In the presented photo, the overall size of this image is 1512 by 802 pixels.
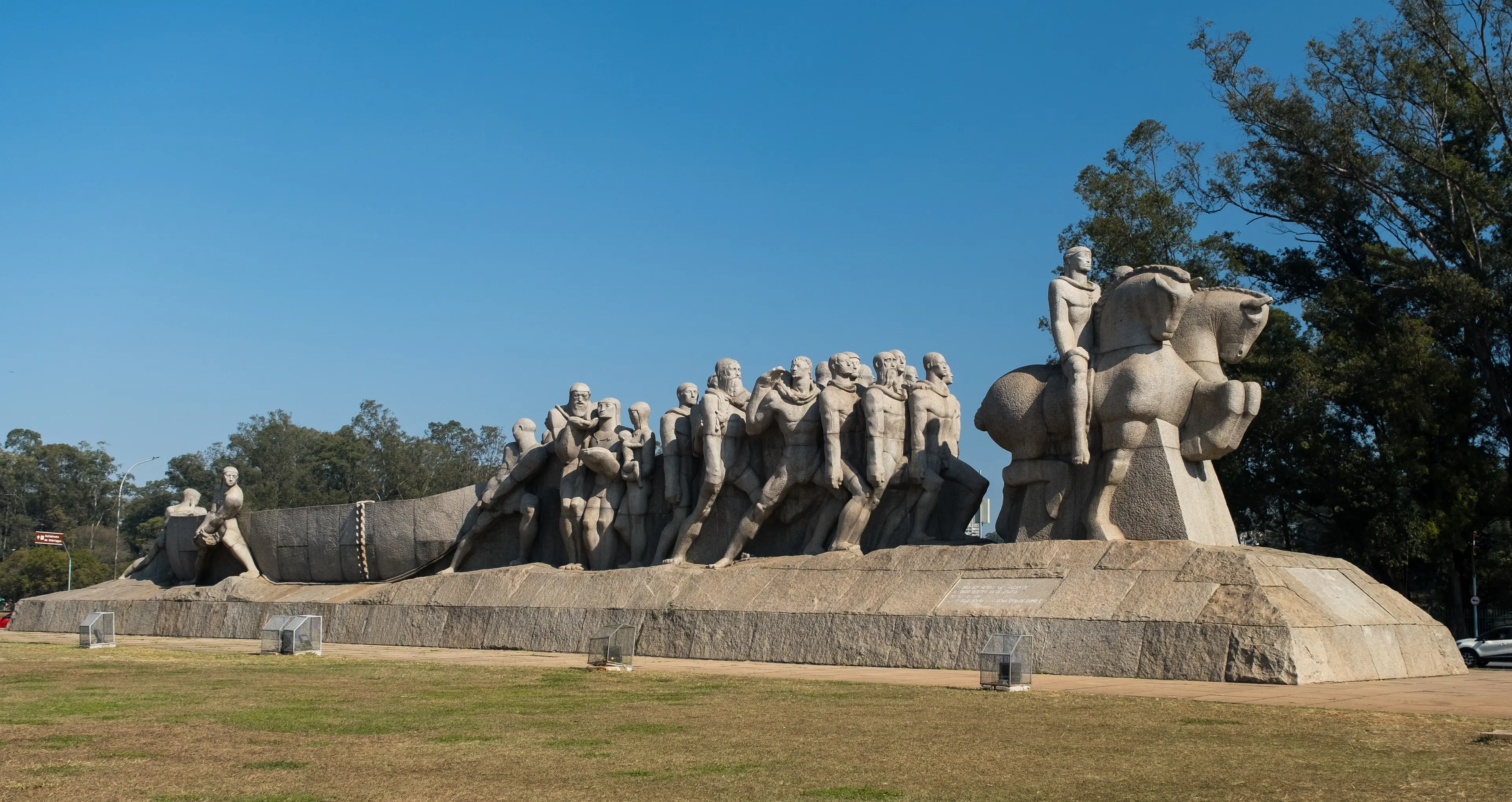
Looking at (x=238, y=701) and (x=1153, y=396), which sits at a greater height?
(x=1153, y=396)

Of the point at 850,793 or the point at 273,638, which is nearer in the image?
the point at 850,793

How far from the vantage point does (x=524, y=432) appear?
18.0 m

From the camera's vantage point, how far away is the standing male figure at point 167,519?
21078 mm

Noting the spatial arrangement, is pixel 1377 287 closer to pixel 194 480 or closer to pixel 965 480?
pixel 965 480

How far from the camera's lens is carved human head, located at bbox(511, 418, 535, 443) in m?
18.0

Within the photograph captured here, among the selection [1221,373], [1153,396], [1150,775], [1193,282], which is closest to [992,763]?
[1150,775]

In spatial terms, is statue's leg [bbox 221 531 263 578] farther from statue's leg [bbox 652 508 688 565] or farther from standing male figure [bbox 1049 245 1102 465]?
standing male figure [bbox 1049 245 1102 465]

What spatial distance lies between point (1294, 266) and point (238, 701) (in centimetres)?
2339

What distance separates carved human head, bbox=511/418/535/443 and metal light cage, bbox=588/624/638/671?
253 inches

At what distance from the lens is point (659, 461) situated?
16.7 meters

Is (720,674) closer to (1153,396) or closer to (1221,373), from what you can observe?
(1153,396)

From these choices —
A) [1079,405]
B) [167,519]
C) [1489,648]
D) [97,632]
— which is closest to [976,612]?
[1079,405]

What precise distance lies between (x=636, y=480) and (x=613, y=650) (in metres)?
4.91

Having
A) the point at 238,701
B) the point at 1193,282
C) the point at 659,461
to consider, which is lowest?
the point at 238,701
